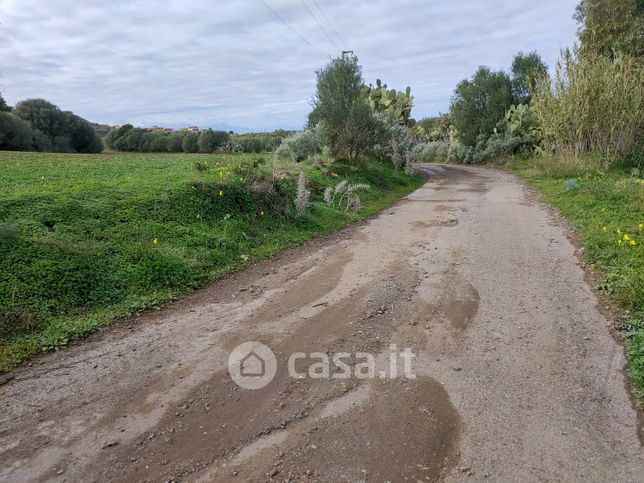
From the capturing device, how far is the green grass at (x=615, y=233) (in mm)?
4574

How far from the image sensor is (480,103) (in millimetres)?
30594

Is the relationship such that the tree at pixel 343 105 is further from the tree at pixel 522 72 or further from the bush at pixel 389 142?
the tree at pixel 522 72

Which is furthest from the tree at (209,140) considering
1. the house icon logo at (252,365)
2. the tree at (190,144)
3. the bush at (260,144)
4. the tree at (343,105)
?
the house icon logo at (252,365)

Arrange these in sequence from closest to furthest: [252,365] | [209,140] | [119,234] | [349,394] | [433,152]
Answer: [349,394] < [252,365] < [119,234] < [209,140] < [433,152]

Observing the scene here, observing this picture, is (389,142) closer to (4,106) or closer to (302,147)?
(302,147)

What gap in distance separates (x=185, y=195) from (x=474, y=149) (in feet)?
87.5

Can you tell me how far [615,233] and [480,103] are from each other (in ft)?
82.9

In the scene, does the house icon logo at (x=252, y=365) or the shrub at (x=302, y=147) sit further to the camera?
the shrub at (x=302, y=147)

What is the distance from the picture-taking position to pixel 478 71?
3069cm

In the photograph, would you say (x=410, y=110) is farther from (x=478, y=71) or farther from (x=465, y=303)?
(x=465, y=303)

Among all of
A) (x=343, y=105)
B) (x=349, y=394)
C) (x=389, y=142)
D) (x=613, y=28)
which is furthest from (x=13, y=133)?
(x=613, y=28)

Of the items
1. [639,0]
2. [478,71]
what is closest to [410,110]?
[478,71]

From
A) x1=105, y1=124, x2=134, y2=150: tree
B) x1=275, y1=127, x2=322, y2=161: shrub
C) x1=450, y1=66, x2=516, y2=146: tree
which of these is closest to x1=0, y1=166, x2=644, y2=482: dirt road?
x1=275, y1=127, x2=322, y2=161: shrub

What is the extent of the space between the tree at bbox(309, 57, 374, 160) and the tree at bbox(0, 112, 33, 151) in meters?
11.7
